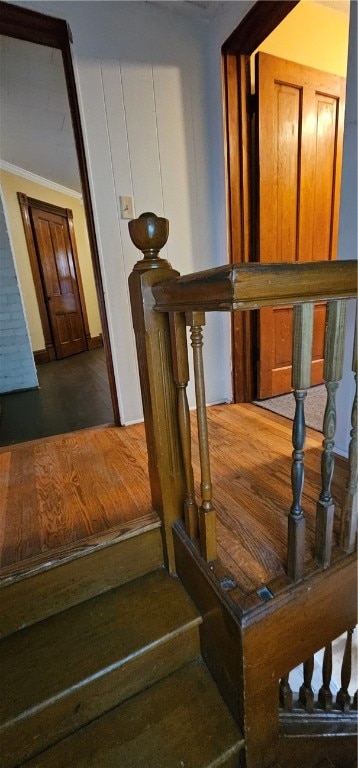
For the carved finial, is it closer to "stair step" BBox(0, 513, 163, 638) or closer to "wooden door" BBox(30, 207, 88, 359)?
"stair step" BBox(0, 513, 163, 638)

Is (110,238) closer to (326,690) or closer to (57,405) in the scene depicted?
(57,405)

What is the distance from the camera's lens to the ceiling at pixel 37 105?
196cm

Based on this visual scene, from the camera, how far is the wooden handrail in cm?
58

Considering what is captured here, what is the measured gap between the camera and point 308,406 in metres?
2.19

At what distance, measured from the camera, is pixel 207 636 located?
98cm

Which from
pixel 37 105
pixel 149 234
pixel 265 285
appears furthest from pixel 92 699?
pixel 37 105

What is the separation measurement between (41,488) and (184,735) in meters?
0.95

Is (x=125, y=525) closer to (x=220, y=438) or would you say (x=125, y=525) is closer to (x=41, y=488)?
(x=41, y=488)

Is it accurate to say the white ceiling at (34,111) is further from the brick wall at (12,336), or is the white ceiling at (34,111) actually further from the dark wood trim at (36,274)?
the brick wall at (12,336)

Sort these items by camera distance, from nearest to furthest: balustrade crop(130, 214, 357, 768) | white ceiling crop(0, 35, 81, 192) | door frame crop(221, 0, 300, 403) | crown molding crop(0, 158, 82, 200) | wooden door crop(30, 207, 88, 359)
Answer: balustrade crop(130, 214, 357, 768) → door frame crop(221, 0, 300, 403) → white ceiling crop(0, 35, 81, 192) → crown molding crop(0, 158, 82, 200) → wooden door crop(30, 207, 88, 359)

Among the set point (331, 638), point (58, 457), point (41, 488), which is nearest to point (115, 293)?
point (58, 457)

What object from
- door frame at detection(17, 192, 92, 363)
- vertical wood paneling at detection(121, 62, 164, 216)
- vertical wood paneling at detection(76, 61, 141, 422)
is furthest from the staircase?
door frame at detection(17, 192, 92, 363)

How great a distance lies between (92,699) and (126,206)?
6.57 feet

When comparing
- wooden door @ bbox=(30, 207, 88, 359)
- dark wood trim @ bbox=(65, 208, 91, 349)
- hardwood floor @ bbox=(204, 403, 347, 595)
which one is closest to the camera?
hardwood floor @ bbox=(204, 403, 347, 595)
